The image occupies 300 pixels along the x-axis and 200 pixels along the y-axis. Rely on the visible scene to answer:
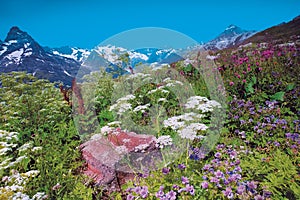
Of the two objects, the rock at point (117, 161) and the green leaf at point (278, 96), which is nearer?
the rock at point (117, 161)

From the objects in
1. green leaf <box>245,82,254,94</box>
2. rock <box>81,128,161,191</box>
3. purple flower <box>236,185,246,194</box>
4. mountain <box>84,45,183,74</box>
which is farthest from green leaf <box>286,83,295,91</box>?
purple flower <box>236,185,246,194</box>

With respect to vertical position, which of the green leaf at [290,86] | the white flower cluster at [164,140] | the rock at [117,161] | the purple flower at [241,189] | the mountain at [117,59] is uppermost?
the mountain at [117,59]

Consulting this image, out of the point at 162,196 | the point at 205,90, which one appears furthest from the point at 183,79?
the point at 162,196

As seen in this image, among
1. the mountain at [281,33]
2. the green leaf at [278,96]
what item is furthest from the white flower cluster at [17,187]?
the mountain at [281,33]

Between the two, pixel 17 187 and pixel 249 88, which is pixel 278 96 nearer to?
pixel 249 88

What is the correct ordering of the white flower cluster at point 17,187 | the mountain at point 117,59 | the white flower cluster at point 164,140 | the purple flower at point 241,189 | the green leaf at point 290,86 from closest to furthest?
1. the purple flower at point 241,189
2. the white flower cluster at point 17,187
3. the white flower cluster at point 164,140
4. the green leaf at point 290,86
5. the mountain at point 117,59

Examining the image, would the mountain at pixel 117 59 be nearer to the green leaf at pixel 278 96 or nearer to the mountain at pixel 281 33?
the green leaf at pixel 278 96

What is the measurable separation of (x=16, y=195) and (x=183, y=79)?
535 cm

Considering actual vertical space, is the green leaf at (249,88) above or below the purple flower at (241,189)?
above

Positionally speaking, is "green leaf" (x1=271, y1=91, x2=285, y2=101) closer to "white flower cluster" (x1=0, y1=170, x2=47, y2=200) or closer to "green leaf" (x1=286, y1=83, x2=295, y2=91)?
"green leaf" (x1=286, y1=83, x2=295, y2=91)

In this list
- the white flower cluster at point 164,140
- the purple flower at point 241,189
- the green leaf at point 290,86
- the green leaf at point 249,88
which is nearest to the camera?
the purple flower at point 241,189

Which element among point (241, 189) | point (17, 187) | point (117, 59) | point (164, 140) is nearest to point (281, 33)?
point (117, 59)

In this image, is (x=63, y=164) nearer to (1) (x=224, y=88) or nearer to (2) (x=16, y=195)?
(2) (x=16, y=195)

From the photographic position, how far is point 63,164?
4199 millimetres
